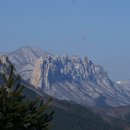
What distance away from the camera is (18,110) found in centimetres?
2819

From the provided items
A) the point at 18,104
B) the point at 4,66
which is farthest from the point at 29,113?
the point at 4,66

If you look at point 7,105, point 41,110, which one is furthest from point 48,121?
point 7,105

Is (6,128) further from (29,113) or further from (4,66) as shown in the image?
(4,66)

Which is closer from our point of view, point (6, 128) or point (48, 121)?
point (6, 128)

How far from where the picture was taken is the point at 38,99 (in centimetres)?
2970

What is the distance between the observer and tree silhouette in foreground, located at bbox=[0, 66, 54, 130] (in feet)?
92.6

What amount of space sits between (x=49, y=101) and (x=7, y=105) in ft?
7.75

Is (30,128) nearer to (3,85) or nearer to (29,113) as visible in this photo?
(29,113)

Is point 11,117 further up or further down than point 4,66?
further down

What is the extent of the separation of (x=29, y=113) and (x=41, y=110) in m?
0.83

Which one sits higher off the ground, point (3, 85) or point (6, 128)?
point (3, 85)

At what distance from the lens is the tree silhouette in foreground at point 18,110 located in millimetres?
28219

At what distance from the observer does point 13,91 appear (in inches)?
1152

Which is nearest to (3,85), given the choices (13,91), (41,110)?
(13,91)
